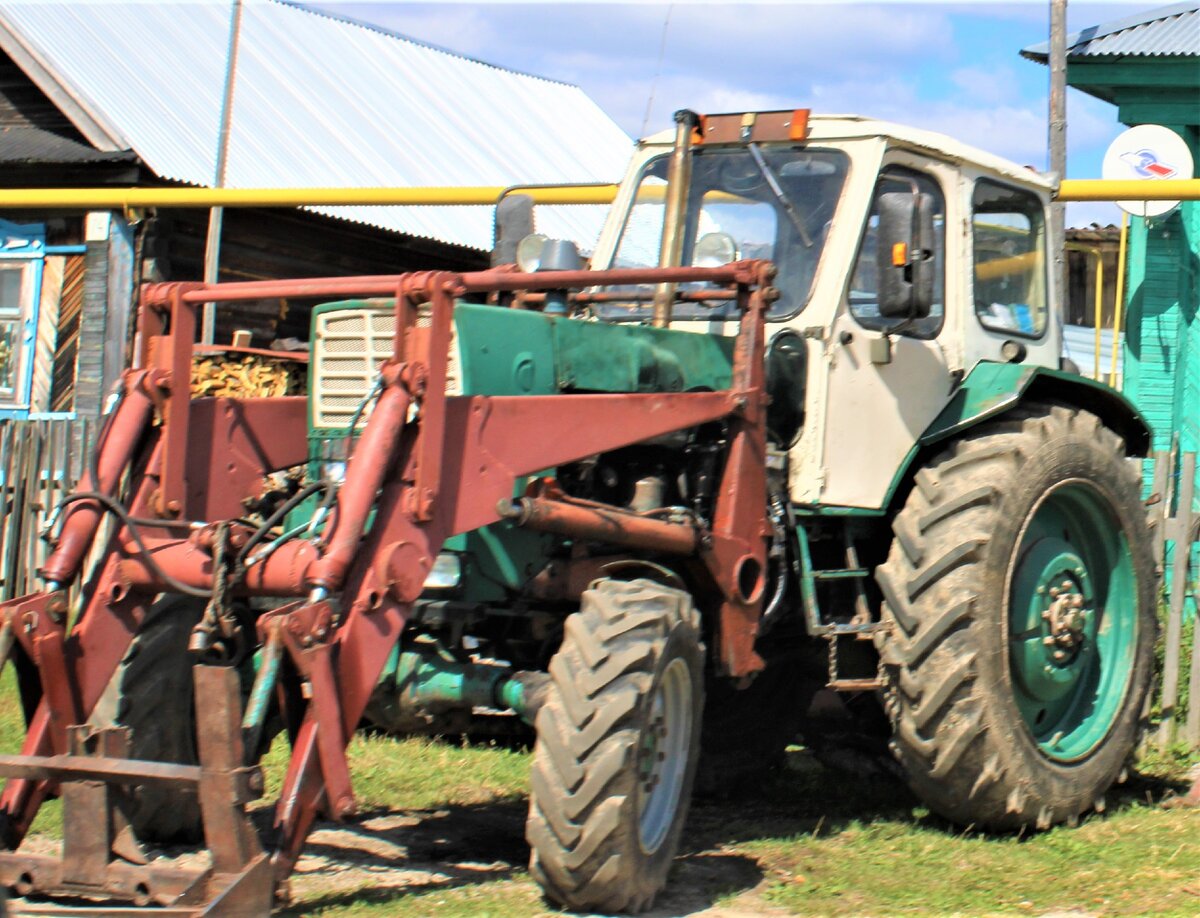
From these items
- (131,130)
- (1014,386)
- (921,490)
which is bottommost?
(921,490)

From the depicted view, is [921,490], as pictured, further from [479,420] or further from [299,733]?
[299,733]

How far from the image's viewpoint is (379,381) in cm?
512

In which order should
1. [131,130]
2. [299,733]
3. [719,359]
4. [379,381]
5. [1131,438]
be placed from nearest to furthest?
[299,733] < [379,381] < [719,359] < [1131,438] < [131,130]

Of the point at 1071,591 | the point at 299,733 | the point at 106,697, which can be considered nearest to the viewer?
the point at 299,733

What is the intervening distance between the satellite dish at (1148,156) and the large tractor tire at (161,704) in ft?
26.6

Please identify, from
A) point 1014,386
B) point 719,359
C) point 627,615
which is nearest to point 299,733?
point 627,615

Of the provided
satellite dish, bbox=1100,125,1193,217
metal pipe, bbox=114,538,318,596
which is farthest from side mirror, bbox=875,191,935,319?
satellite dish, bbox=1100,125,1193,217

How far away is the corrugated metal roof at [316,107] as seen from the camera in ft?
48.6

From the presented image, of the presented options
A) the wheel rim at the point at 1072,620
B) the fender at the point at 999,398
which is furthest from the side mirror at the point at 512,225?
the wheel rim at the point at 1072,620

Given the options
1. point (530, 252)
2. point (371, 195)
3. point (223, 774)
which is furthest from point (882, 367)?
point (371, 195)

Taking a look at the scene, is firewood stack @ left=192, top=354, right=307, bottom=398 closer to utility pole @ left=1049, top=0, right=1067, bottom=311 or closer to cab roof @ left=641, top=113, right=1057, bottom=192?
cab roof @ left=641, top=113, right=1057, bottom=192

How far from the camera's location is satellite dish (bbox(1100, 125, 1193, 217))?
11656mm

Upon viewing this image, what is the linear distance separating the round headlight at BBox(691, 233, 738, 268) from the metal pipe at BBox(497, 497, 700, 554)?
1241 mm

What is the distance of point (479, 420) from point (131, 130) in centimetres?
990
